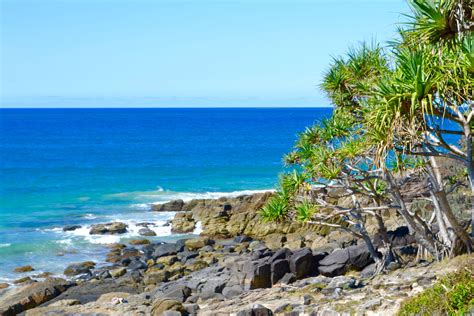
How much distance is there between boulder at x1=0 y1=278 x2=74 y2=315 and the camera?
22.9 meters

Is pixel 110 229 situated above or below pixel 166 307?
above

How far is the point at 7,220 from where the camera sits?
44625mm

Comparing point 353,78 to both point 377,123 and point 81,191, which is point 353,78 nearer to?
point 377,123

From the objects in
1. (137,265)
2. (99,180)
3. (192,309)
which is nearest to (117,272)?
(137,265)

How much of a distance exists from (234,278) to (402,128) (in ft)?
34.7

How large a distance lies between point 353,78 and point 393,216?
1535cm

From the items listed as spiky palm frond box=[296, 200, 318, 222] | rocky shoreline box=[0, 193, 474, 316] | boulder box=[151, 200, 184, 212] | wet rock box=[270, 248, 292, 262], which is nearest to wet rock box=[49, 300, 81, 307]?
rocky shoreline box=[0, 193, 474, 316]

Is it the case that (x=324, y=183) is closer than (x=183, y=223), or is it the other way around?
(x=324, y=183)

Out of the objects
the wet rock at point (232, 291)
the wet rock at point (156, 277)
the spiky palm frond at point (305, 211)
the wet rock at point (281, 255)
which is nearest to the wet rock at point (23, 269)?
the wet rock at point (156, 277)

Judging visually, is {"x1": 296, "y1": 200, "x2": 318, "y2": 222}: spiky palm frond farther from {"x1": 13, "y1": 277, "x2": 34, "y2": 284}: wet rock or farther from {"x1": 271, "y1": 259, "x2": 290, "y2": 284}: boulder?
{"x1": 13, "y1": 277, "x2": 34, "y2": 284}: wet rock

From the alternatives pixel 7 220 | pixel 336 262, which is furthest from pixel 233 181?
pixel 336 262

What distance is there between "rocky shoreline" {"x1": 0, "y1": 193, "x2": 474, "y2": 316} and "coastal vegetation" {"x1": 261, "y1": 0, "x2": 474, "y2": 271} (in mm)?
1770

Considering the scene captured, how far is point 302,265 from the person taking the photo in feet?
72.8

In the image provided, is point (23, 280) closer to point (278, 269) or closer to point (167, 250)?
point (167, 250)
